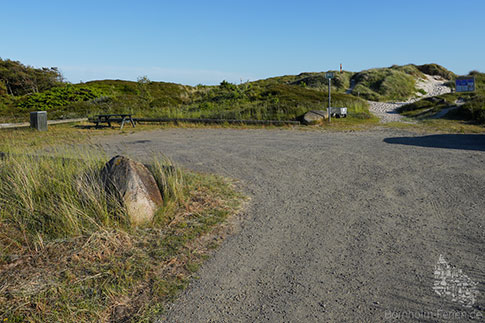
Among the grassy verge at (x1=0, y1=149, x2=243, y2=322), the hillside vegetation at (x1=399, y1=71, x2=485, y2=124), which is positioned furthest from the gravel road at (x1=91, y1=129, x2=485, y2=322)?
the hillside vegetation at (x1=399, y1=71, x2=485, y2=124)

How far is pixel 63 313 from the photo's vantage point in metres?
2.33

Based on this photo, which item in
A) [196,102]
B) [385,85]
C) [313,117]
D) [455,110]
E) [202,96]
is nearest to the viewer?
[313,117]

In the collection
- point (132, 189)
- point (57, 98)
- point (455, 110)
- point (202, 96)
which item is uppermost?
point (57, 98)

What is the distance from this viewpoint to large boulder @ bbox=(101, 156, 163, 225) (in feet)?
12.3

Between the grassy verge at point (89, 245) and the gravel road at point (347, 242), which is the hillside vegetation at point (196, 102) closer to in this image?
the gravel road at point (347, 242)

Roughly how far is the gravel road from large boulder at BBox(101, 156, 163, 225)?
3.16 feet

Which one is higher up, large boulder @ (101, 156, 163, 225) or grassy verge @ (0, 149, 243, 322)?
large boulder @ (101, 156, 163, 225)

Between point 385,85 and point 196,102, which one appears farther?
point 385,85

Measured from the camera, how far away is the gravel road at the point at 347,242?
2463 mm

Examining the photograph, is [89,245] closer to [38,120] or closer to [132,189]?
[132,189]

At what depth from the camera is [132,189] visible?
381 centimetres

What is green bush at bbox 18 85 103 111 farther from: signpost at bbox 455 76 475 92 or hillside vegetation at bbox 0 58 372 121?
signpost at bbox 455 76 475 92

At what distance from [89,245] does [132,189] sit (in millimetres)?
779

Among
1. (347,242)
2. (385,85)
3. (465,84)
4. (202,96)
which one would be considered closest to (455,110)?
(465,84)
